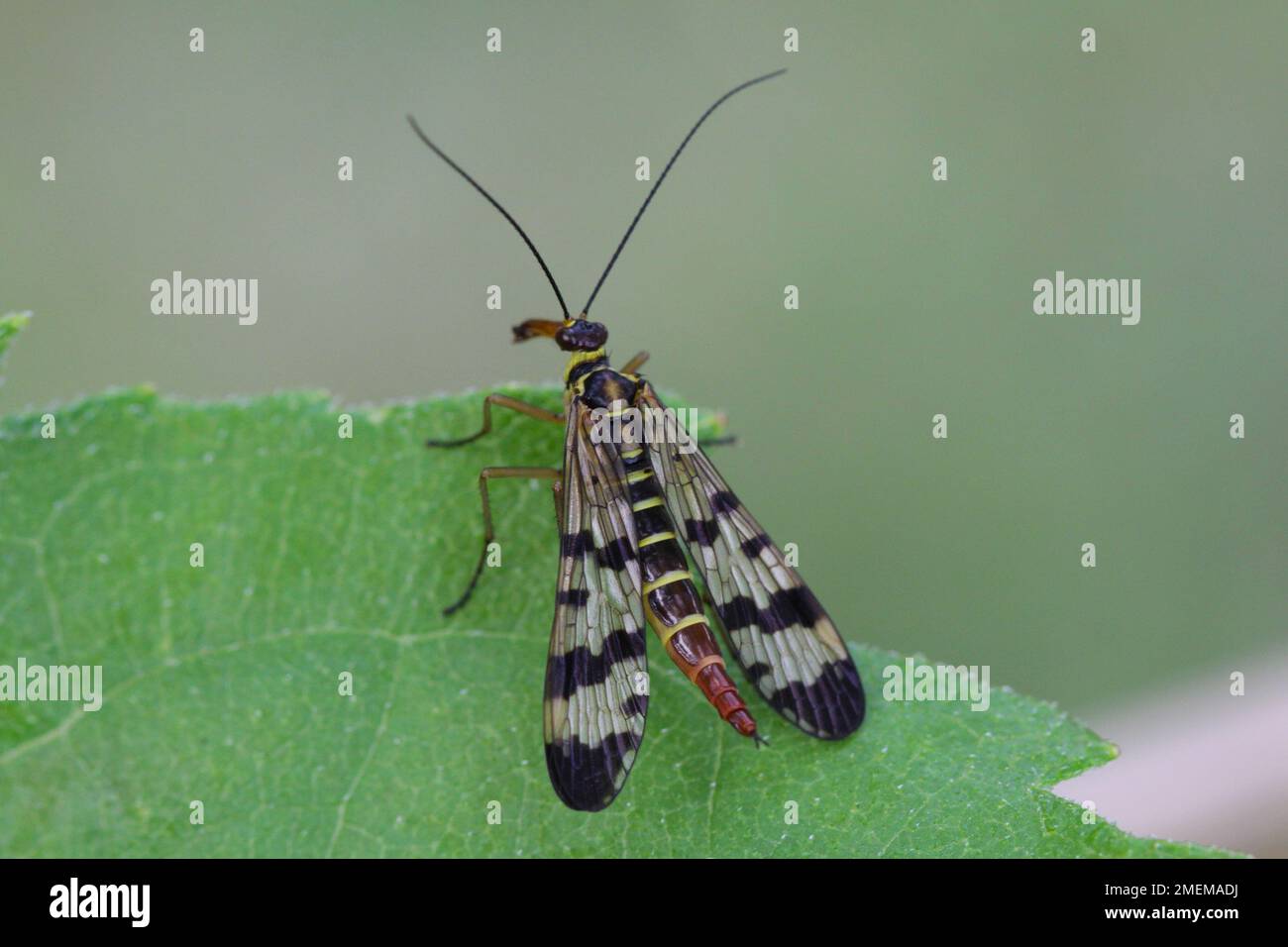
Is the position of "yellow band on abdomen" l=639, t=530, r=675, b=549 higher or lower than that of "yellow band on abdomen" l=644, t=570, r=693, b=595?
higher

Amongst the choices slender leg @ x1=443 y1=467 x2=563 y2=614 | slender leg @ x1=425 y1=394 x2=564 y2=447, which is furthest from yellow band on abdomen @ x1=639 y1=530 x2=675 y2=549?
slender leg @ x1=425 y1=394 x2=564 y2=447

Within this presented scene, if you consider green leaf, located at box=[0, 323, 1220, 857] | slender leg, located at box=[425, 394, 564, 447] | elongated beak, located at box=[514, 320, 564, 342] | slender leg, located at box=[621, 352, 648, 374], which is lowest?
green leaf, located at box=[0, 323, 1220, 857]

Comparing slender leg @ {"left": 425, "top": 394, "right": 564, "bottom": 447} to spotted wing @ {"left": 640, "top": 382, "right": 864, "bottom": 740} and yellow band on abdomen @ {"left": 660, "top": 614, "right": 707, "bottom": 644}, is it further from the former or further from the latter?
yellow band on abdomen @ {"left": 660, "top": 614, "right": 707, "bottom": 644}

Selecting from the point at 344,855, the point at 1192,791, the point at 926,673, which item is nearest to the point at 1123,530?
the point at 1192,791

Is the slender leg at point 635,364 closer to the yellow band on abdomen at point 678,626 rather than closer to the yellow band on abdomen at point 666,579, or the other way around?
the yellow band on abdomen at point 666,579

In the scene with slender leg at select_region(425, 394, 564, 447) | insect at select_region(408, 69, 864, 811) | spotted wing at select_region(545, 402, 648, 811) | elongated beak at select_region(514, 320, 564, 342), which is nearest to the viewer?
spotted wing at select_region(545, 402, 648, 811)

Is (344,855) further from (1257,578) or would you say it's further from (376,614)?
(1257,578)

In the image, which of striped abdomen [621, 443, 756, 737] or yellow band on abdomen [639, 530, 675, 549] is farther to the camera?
yellow band on abdomen [639, 530, 675, 549]
